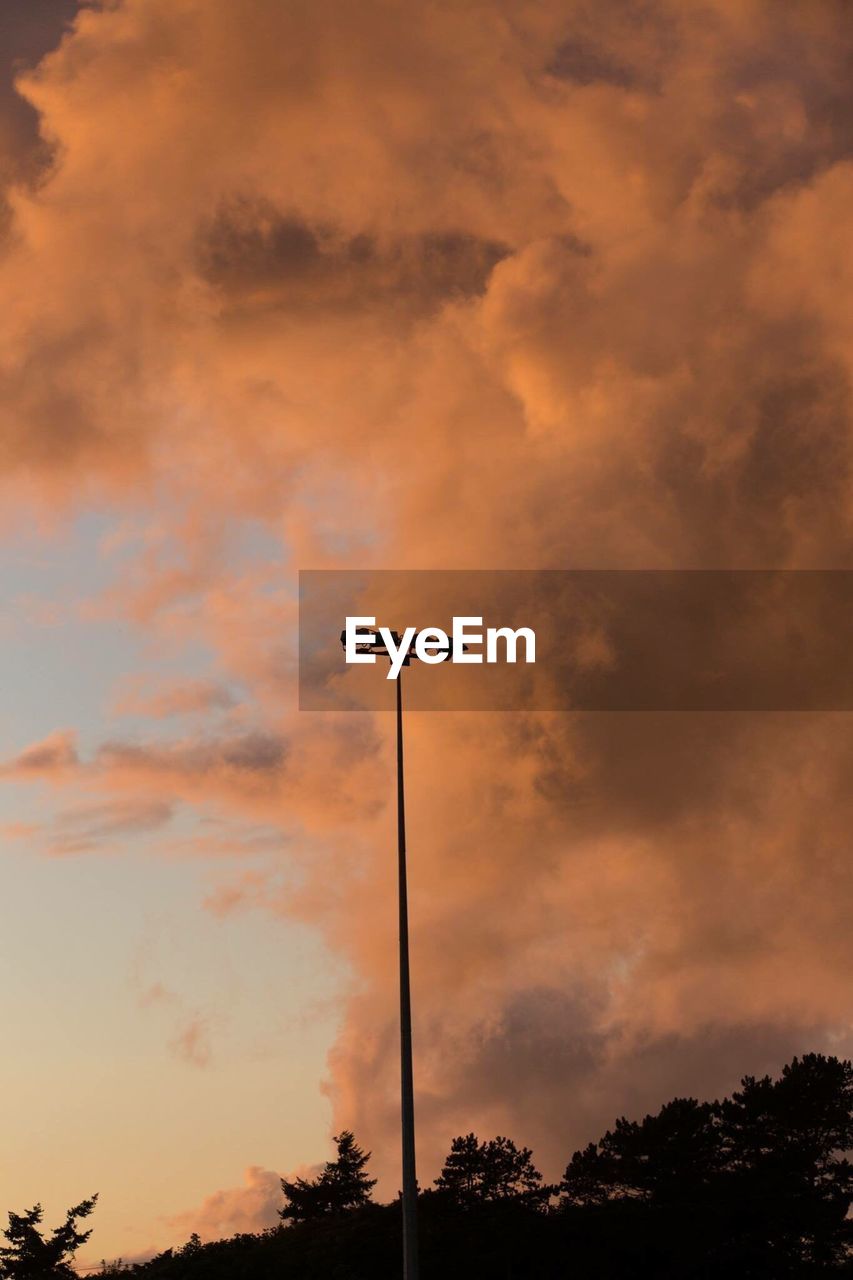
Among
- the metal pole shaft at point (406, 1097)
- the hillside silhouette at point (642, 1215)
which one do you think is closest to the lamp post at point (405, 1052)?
the metal pole shaft at point (406, 1097)

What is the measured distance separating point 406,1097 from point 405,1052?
1.05 meters

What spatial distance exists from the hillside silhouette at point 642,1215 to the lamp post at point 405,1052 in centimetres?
4836

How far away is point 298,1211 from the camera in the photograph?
106062 mm

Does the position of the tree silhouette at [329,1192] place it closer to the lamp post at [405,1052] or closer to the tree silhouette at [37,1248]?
the tree silhouette at [37,1248]

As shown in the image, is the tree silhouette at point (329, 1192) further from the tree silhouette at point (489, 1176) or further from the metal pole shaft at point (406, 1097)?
the metal pole shaft at point (406, 1097)

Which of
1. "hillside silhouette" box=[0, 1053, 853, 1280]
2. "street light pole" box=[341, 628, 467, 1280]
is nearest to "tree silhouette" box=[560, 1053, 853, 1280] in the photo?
"hillside silhouette" box=[0, 1053, 853, 1280]

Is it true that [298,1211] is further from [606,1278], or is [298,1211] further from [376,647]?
[376,647]

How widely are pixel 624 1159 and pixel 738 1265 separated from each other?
27.8ft

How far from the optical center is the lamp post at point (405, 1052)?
29047 mm

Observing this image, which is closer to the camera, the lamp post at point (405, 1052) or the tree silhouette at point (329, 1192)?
the lamp post at point (405, 1052)

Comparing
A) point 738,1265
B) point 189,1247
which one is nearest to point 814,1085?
point 738,1265

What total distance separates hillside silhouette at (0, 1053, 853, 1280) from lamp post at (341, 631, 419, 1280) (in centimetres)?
4836

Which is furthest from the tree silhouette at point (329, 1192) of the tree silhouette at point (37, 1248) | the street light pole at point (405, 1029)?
the street light pole at point (405, 1029)

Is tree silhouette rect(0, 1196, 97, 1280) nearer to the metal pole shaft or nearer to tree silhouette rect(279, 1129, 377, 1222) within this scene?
tree silhouette rect(279, 1129, 377, 1222)
